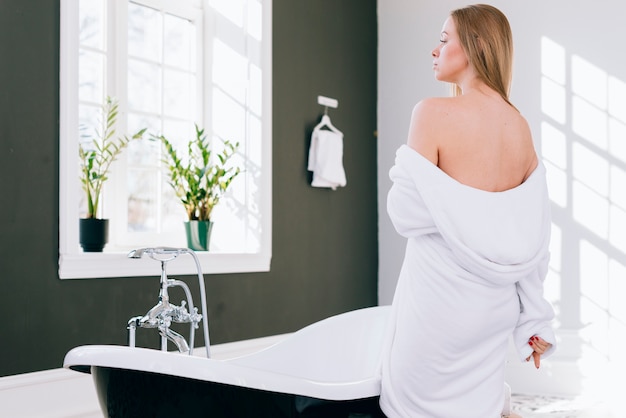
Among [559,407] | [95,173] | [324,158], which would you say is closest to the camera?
[95,173]

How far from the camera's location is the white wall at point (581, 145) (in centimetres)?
416

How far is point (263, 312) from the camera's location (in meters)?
3.88

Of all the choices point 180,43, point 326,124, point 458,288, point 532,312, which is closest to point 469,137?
point 458,288

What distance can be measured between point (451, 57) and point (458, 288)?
62 centimetres

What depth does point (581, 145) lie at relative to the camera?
426 cm

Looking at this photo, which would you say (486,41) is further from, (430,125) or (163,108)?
(163,108)

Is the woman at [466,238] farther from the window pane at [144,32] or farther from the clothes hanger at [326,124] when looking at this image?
the clothes hanger at [326,124]

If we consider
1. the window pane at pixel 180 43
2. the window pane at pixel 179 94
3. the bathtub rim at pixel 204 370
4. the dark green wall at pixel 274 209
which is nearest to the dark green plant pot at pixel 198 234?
the dark green wall at pixel 274 209

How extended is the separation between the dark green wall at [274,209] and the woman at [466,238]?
1.46 metres

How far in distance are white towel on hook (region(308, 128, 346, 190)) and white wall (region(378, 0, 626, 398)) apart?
1.16 meters

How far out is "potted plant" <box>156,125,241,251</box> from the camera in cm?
347

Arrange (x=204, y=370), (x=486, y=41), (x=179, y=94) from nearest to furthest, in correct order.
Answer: (x=204, y=370), (x=486, y=41), (x=179, y=94)

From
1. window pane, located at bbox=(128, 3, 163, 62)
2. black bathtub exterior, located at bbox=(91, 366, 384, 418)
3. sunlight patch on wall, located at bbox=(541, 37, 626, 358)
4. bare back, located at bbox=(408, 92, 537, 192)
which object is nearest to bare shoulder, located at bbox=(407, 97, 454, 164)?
bare back, located at bbox=(408, 92, 537, 192)

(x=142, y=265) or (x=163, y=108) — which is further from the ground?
(x=163, y=108)
